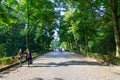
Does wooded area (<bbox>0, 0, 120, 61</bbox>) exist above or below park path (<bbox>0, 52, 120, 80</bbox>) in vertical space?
above

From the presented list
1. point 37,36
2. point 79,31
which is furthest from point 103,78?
point 37,36

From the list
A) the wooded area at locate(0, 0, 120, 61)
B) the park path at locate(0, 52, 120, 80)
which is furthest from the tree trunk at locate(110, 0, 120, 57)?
the park path at locate(0, 52, 120, 80)

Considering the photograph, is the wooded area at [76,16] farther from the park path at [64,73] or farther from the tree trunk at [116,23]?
the park path at [64,73]

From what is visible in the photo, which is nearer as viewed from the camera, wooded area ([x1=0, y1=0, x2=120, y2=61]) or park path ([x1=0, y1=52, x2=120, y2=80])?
park path ([x1=0, y1=52, x2=120, y2=80])

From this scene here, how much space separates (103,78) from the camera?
16625 millimetres

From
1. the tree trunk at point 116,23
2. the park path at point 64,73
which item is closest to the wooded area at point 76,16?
the tree trunk at point 116,23

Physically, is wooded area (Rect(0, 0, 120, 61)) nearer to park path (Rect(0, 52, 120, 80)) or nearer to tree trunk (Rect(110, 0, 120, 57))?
tree trunk (Rect(110, 0, 120, 57))

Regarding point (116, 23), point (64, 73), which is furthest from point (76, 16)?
point (64, 73)

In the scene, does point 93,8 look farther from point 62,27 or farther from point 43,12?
point 62,27

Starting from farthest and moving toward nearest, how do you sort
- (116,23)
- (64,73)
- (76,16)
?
(76,16) < (116,23) < (64,73)

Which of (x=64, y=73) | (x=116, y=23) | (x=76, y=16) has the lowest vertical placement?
(x=64, y=73)

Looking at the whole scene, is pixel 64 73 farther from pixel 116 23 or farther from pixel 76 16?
pixel 76 16

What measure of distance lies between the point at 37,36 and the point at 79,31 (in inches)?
1095

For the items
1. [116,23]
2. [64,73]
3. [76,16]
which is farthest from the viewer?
[76,16]
